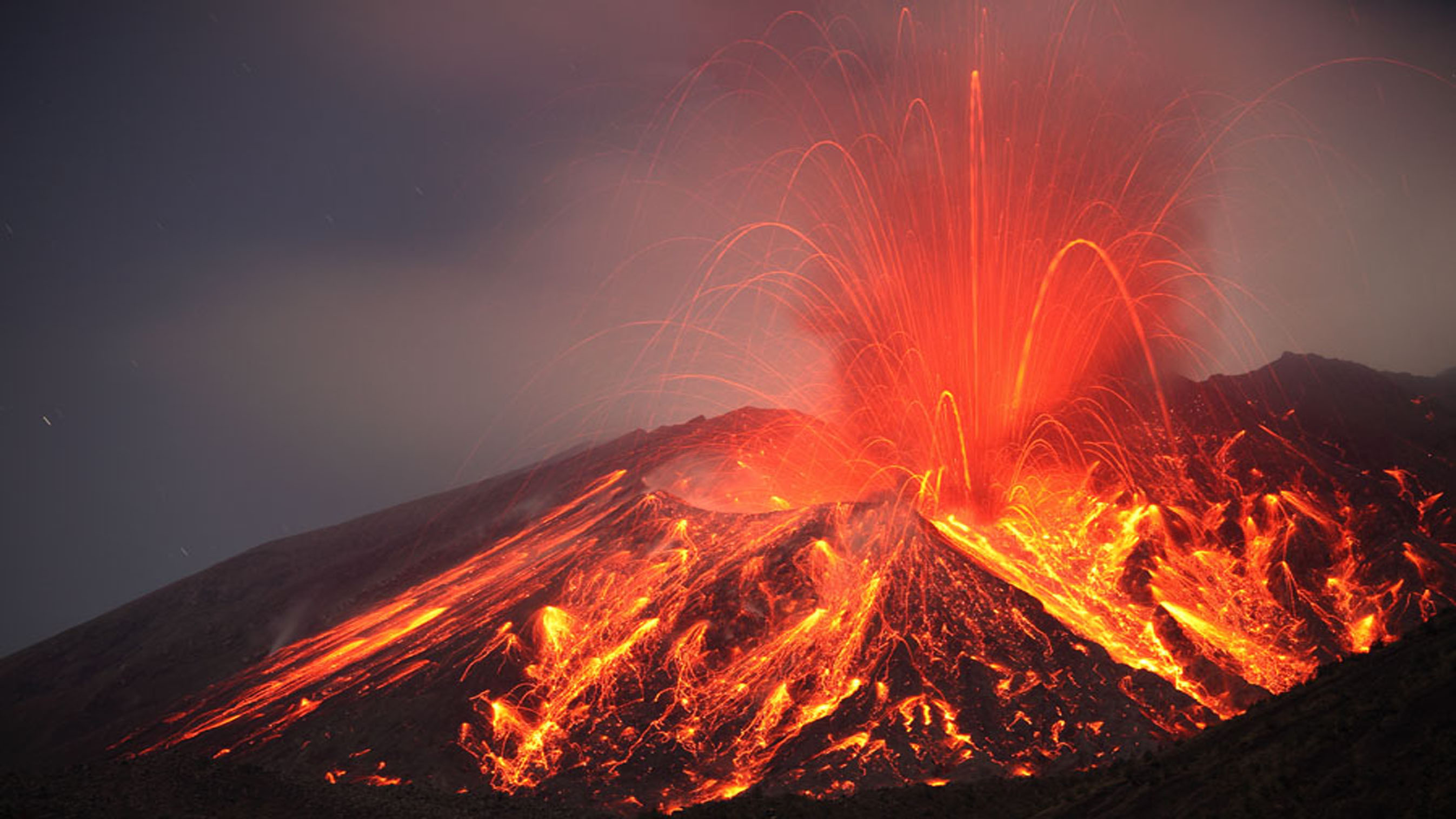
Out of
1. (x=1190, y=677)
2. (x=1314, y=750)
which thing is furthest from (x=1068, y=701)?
(x=1314, y=750)

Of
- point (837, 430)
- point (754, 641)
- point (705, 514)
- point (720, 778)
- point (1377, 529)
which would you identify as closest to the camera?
point (720, 778)

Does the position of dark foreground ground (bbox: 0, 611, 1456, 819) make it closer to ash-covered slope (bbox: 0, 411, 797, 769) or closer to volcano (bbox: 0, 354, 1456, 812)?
volcano (bbox: 0, 354, 1456, 812)

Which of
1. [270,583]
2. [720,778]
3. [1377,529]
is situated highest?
[270,583]

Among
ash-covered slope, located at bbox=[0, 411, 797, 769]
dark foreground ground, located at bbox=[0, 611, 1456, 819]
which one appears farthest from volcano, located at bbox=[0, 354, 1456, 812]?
dark foreground ground, located at bbox=[0, 611, 1456, 819]

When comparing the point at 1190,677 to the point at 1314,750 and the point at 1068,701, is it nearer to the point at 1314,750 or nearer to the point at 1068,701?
the point at 1068,701

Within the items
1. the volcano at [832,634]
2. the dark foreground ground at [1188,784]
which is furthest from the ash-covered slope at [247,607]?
the dark foreground ground at [1188,784]

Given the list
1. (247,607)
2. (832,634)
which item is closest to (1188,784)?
(832,634)
